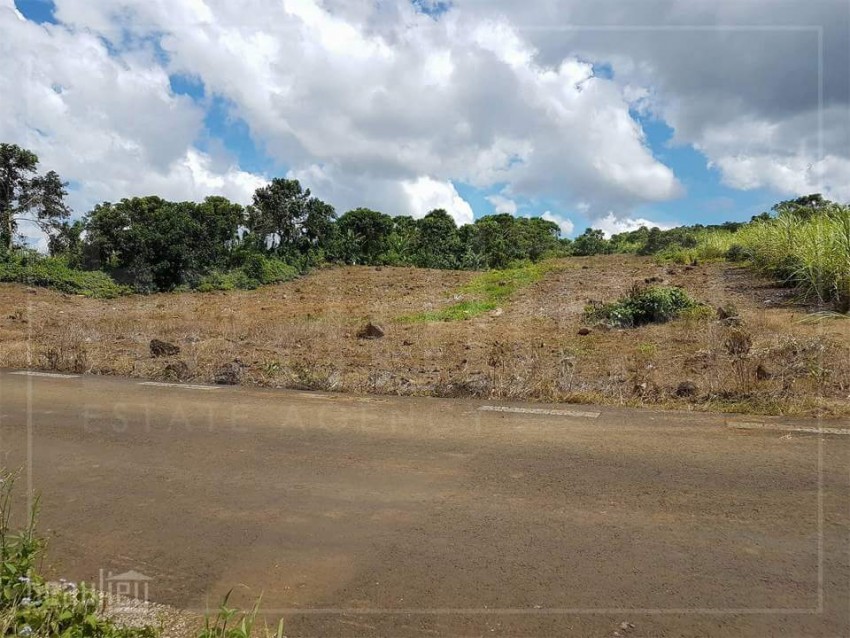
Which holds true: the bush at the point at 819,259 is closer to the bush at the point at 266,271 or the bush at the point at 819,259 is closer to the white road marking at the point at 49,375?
the white road marking at the point at 49,375

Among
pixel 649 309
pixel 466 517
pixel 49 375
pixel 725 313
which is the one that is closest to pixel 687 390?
pixel 466 517

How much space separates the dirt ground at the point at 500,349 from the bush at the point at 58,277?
427 centimetres

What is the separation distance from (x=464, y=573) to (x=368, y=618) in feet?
1.84

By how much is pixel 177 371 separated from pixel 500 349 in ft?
15.7

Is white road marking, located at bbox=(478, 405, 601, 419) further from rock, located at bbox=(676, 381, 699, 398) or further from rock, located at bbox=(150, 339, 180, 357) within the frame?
rock, located at bbox=(150, 339, 180, 357)

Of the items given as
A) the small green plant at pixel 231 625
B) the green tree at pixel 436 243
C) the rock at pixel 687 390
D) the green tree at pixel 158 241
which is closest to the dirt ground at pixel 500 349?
the rock at pixel 687 390

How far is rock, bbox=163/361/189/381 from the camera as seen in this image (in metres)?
8.79

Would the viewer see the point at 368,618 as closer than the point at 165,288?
Yes

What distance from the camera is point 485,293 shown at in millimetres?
19859

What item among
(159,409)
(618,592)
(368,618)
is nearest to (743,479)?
(618,592)

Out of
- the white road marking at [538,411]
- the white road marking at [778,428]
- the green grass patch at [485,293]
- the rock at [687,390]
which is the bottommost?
the white road marking at [778,428]

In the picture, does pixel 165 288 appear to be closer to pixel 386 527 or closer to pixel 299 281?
pixel 299 281

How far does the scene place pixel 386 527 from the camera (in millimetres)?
3697

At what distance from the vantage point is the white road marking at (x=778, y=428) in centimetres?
528
